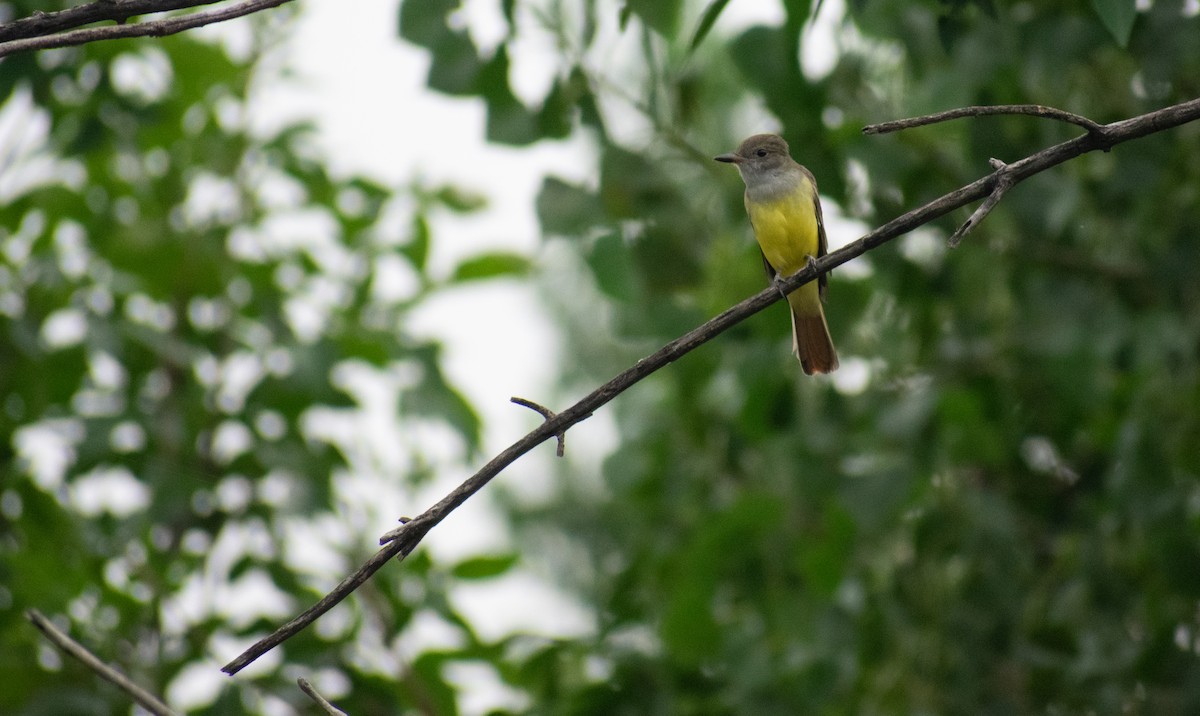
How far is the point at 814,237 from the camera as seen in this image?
328 cm

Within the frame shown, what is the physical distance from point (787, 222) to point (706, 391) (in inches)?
27.2

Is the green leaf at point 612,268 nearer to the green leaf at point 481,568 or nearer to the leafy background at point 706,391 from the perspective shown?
the leafy background at point 706,391

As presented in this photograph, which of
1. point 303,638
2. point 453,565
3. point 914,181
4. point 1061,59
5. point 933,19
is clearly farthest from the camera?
point 453,565

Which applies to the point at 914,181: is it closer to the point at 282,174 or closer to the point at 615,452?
the point at 615,452

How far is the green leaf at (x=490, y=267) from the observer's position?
4055 millimetres

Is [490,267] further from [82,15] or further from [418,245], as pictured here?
[82,15]

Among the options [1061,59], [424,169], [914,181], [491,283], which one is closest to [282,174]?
[424,169]

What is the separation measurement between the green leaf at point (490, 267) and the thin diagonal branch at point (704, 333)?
2521 millimetres

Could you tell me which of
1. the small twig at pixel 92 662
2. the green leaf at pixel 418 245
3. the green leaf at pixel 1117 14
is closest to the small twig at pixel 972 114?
the green leaf at pixel 1117 14

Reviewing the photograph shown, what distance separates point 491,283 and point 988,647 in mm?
1982

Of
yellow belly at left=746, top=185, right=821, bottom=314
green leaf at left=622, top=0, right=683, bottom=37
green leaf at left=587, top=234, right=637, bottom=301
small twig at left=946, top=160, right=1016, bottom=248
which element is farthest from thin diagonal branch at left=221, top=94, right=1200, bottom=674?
yellow belly at left=746, top=185, right=821, bottom=314

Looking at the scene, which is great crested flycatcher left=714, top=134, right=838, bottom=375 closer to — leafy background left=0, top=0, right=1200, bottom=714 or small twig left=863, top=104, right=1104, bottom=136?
leafy background left=0, top=0, right=1200, bottom=714

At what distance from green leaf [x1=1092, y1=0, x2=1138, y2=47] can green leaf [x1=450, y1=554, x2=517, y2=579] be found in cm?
245

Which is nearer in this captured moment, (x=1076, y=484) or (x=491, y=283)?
(x=1076, y=484)
